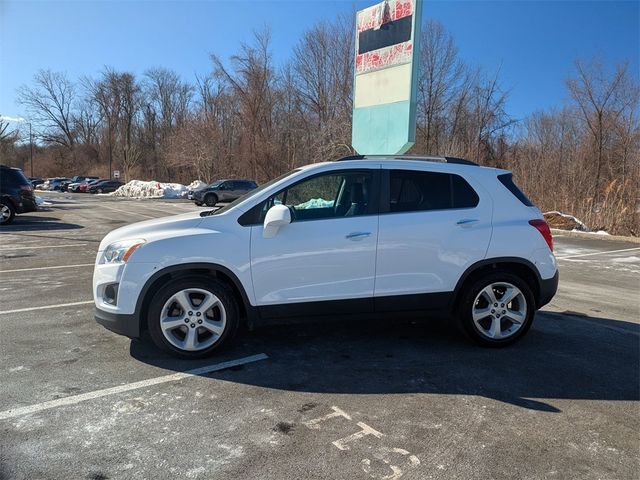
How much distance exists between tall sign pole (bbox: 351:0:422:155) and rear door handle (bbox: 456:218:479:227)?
8.52 metres

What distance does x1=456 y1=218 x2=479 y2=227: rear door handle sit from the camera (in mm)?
4297

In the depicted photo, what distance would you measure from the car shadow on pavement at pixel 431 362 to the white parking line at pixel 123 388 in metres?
0.10

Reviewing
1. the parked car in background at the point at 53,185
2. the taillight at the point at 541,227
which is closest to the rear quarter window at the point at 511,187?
the taillight at the point at 541,227

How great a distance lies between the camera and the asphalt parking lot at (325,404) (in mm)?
2662

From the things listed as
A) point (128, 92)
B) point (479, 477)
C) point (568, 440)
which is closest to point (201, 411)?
point (479, 477)

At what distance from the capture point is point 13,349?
4.29 m

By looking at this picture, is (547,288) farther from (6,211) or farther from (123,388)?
(6,211)

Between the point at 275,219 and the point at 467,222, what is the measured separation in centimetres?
184

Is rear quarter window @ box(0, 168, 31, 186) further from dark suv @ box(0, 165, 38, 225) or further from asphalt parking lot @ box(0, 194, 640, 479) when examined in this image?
asphalt parking lot @ box(0, 194, 640, 479)

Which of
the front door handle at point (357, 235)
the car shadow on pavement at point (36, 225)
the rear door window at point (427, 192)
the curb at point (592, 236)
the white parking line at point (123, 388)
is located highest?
the rear door window at point (427, 192)

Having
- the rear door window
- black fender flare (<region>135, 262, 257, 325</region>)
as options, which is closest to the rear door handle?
the rear door window

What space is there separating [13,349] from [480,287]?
4.47 metres

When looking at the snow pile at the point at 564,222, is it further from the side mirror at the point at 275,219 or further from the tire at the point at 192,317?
the tire at the point at 192,317

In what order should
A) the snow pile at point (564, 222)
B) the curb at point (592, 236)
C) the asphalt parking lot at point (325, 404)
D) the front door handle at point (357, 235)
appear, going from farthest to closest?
the snow pile at point (564, 222)
the curb at point (592, 236)
the front door handle at point (357, 235)
the asphalt parking lot at point (325, 404)
